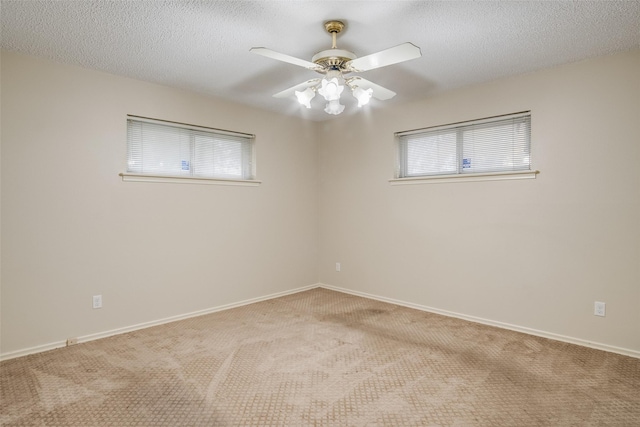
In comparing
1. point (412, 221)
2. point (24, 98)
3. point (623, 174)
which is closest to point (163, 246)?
point (24, 98)

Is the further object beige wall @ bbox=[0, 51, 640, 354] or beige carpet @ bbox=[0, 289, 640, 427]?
beige wall @ bbox=[0, 51, 640, 354]

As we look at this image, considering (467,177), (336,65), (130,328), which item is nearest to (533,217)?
(467,177)

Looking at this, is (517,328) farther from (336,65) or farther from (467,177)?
(336,65)

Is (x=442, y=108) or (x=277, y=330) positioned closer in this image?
(x=277, y=330)

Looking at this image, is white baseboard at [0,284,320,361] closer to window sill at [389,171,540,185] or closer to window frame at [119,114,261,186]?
window frame at [119,114,261,186]

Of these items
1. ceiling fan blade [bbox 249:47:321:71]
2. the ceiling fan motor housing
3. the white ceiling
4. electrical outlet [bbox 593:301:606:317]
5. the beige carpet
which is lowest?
the beige carpet

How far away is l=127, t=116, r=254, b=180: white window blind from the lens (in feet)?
11.3

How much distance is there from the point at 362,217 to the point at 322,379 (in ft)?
8.04

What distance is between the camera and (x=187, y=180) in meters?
3.73

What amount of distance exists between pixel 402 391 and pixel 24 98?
340cm

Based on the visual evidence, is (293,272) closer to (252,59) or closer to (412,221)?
(412,221)

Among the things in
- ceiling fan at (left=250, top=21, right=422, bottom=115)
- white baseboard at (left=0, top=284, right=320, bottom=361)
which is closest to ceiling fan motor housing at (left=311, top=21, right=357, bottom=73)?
ceiling fan at (left=250, top=21, right=422, bottom=115)

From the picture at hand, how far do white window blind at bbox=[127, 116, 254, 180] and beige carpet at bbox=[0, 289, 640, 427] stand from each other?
5.09 ft

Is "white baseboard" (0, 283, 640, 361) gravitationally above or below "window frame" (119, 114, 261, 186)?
below
